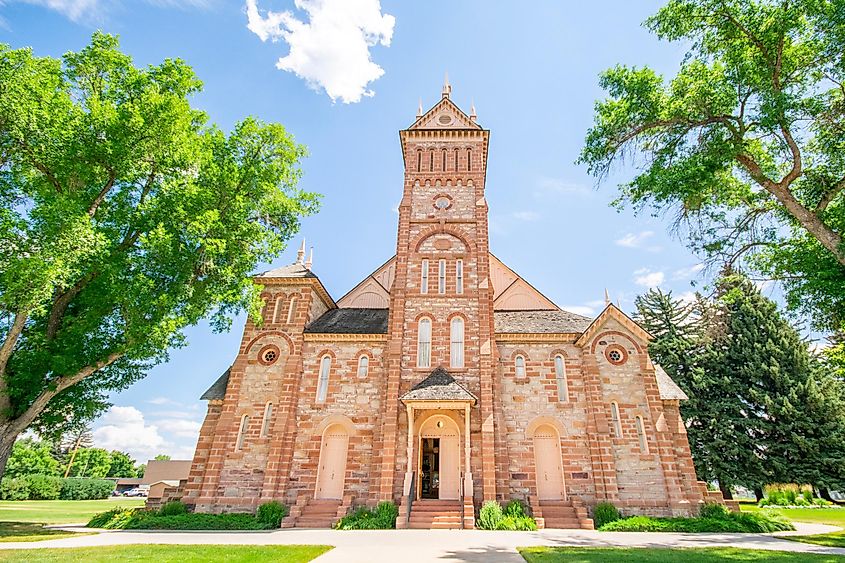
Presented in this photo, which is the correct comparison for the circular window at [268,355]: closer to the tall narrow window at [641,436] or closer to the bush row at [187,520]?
the bush row at [187,520]

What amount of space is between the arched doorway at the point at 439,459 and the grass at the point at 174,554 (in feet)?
27.9

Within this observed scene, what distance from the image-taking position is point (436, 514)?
52.8 feet

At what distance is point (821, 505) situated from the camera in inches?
1022

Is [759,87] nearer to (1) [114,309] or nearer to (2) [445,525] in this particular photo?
(2) [445,525]

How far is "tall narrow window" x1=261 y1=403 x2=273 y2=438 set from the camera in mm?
19000

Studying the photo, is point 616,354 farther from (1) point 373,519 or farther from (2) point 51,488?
(2) point 51,488

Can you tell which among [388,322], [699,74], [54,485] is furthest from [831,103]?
[54,485]

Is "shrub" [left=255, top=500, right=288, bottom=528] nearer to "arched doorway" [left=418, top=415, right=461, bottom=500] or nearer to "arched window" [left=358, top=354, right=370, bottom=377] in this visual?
"arched doorway" [left=418, top=415, right=461, bottom=500]

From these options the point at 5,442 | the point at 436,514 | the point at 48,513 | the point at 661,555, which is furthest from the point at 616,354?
the point at 48,513

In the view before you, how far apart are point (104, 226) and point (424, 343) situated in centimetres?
1331

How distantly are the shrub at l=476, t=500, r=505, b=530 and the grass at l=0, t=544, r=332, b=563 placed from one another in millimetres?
6917

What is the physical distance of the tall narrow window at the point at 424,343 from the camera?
779 inches

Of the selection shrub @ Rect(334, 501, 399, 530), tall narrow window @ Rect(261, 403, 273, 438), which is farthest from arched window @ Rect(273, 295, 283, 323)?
shrub @ Rect(334, 501, 399, 530)

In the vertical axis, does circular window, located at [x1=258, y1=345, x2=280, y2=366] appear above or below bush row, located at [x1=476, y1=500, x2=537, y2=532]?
above
